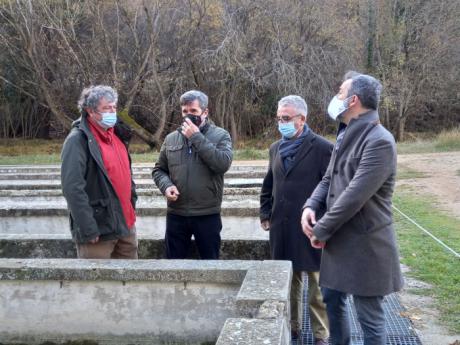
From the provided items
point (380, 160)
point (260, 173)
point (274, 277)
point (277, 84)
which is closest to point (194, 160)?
point (274, 277)

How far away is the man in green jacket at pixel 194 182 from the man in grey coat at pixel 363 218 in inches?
48.2

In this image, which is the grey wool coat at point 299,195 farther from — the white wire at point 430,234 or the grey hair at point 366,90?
the white wire at point 430,234

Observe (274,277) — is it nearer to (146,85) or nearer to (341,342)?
(341,342)

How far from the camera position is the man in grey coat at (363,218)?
9.12ft

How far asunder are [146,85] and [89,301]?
2210 cm

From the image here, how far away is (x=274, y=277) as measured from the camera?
319 cm

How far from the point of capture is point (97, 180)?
365 cm

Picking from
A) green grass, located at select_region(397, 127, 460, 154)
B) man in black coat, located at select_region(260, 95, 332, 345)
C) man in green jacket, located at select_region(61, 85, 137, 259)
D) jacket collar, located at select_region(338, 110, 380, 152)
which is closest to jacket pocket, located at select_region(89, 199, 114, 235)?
man in green jacket, located at select_region(61, 85, 137, 259)

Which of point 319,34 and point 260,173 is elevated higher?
point 319,34

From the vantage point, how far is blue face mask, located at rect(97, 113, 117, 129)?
3.69 metres

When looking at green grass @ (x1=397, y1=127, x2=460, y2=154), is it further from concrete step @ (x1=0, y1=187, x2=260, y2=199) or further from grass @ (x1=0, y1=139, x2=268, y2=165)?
concrete step @ (x1=0, y1=187, x2=260, y2=199)

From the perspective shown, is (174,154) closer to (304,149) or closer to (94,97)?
(94,97)

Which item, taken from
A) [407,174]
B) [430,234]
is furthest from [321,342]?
[407,174]

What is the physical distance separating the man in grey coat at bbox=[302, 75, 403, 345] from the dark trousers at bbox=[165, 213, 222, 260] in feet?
4.04
